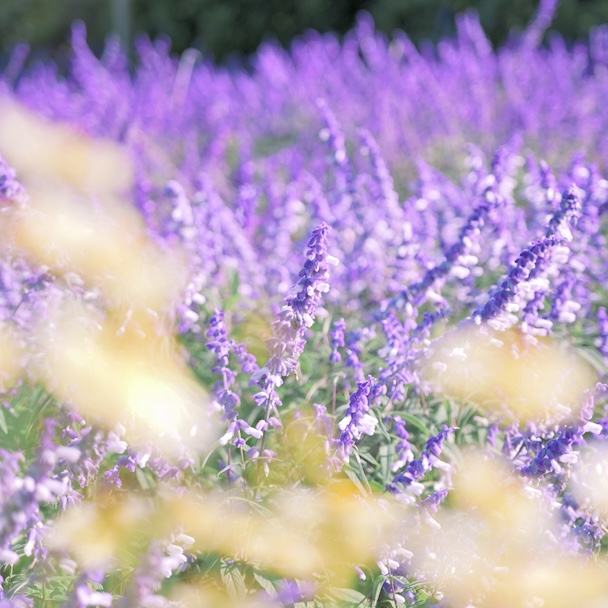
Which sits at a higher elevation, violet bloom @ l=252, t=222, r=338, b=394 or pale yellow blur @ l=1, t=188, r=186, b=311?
pale yellow blur @ l=1, t=188, r=186, b=311

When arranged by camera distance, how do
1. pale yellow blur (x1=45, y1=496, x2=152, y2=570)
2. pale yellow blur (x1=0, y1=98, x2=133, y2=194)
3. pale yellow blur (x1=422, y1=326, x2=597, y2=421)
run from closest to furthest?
pale yellow blur (x1=45, y1=496, x2=152, y2=570) < pale yellow blur (x1=422, y1=326, x2=597, y2=421) < pale yellow blur (x1=0, y1=98, x2=133, y2=194)

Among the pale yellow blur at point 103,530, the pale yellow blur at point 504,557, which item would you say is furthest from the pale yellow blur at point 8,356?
the pale yellow blur at point 504,557

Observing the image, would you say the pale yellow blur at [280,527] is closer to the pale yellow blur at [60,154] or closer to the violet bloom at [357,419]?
the violet bloom at [357,419]

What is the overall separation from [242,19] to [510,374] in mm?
14576

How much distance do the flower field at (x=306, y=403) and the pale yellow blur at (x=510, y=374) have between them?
14 mm

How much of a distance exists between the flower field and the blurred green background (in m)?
9.21

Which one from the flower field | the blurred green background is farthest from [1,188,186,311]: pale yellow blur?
the blurred green background

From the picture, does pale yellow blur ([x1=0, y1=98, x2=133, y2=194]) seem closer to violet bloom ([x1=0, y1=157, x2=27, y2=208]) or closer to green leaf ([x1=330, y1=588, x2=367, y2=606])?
violet bloom ([x1=0, y1=157, x2=27, y2=208])

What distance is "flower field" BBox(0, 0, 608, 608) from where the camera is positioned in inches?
88.8

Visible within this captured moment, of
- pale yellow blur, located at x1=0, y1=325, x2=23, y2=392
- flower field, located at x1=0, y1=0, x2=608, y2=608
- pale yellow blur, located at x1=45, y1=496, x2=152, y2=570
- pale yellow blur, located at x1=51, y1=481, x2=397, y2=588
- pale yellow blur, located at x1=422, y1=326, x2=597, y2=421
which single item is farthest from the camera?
pale yellow blur, located at x1=0, y1=325, x2=23, y2=392

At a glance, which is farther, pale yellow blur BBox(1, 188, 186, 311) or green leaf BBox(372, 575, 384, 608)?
pale yellow blur BBox(1, 188, 186, 311)

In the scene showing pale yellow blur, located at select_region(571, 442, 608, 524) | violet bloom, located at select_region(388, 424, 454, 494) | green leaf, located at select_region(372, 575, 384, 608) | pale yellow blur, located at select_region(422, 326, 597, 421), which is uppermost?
pale yellow blur, located at select_region(422, 326, 597, 421)

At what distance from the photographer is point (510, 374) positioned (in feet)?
10.1

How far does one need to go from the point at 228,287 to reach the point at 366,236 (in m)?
0.72
